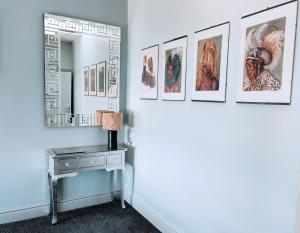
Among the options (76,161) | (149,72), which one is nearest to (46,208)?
(76,161)

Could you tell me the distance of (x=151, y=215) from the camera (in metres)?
2.74

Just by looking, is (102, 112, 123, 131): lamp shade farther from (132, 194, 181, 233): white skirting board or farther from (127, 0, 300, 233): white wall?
(132, 194, 181, 233): white skirting board

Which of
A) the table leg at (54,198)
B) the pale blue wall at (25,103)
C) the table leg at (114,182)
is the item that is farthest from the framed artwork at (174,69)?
the table leg at (54,198)

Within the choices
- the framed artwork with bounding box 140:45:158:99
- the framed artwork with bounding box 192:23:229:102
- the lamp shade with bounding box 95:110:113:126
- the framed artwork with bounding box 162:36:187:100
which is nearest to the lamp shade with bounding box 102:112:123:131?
the lamp shade with bounding box 95:110:113:126

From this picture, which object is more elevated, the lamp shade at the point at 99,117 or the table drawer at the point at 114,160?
the lamp shade at the point at 99,117

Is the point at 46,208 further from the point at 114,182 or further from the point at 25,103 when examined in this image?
the point at 25,103

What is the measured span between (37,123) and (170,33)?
5.67 feet

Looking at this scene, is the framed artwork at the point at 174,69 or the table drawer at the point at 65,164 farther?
the table drawer at the point at 65,164

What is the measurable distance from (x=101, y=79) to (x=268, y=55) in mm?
2020

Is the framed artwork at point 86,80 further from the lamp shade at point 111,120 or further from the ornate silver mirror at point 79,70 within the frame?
the lamp shade at point 111,120

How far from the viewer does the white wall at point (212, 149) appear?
1511 millimetres

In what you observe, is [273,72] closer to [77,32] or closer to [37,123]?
[77,32]

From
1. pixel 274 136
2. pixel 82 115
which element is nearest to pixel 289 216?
pixel 274 136

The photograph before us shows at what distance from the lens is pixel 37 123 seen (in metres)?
2.77
